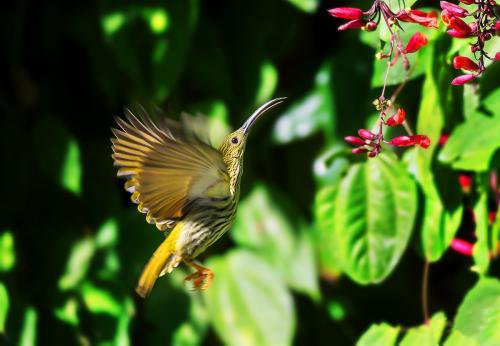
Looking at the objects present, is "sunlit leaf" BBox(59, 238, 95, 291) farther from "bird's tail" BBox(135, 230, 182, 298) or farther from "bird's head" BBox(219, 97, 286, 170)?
"bird's head" BBox(219, 97, 286, 170)

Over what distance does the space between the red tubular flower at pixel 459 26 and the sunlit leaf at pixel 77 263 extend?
1166 mm

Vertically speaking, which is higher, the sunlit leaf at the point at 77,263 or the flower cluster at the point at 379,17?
the flower cluster at the point at 379,17

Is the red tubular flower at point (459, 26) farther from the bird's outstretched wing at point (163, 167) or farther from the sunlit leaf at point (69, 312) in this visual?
the sunlit leaf at point (69, 312)

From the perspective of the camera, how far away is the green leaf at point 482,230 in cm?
160

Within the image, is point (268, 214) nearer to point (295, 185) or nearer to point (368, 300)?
point (295, 185)

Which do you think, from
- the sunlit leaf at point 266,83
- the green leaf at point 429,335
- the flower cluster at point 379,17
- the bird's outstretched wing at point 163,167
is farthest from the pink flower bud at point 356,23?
the sunlit leaf at point 266,83

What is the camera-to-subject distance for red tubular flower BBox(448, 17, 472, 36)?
1178mm

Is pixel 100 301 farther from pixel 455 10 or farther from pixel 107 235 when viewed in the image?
pixel 455 10

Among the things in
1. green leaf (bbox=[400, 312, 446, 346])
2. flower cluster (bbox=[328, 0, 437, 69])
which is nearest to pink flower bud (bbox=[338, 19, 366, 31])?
flower cluster (bbox=[328, 0, 437, 69])

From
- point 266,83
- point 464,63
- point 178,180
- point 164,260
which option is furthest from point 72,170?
point 464,63

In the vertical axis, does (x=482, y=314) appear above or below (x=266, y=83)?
below

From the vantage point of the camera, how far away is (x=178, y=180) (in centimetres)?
135

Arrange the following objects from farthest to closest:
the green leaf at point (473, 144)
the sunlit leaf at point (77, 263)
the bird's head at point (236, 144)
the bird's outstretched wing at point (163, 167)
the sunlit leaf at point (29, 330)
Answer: the sunlit leaf at point (77, 263)
the sunlit leaf at point (29, 330)
the green leaf at point (473, 144)
the bird's head at point (236, 144)
the bird's outstretched wing at point (163, 167)

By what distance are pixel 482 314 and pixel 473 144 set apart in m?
0.29
